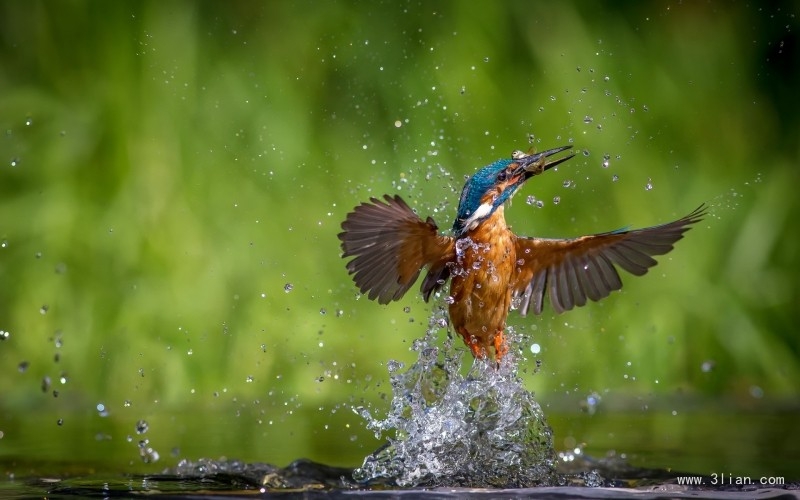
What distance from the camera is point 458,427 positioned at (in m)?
3.42

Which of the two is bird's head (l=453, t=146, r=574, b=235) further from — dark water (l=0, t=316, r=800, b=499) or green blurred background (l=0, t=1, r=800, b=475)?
green blurred background (l=0, t=1, r=800, b=475)

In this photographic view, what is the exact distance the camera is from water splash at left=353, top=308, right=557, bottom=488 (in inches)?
129

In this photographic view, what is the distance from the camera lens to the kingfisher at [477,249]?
10.9 feet

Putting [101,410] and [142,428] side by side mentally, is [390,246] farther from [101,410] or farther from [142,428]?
[101,410]

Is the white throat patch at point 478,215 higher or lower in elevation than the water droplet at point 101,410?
higher

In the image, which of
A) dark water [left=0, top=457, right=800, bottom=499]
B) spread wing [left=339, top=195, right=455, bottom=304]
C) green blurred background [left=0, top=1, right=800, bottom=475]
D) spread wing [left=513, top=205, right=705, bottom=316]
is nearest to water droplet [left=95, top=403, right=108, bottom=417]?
green blurred background [left=0, top=1, right=800, bottom=475]

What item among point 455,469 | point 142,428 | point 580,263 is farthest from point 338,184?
point 455,469

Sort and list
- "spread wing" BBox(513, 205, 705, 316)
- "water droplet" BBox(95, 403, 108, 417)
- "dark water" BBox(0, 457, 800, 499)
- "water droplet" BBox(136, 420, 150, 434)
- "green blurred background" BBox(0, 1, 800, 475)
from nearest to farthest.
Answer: "dark water" BBox(0, 457, 800, 499) < "spread wing" BBox(513, 205, 705, 316) < "water droplet" BBox(136, 420, 150, 434) < "water droplet" BBox(95, 403, 108, 417) < "green blurred background" BBox(0, 1, 800, 475)

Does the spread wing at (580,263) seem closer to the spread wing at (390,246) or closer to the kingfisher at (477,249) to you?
the kingfisher at (477,249)

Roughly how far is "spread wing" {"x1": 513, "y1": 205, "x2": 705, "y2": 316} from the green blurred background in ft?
5.58

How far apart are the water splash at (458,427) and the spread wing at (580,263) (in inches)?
9.8

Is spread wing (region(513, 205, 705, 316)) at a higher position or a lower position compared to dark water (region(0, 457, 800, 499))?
higher

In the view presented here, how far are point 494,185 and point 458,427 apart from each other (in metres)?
0.68

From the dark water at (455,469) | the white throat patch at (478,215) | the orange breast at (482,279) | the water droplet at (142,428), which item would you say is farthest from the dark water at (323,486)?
the water droplet at (142,428)
